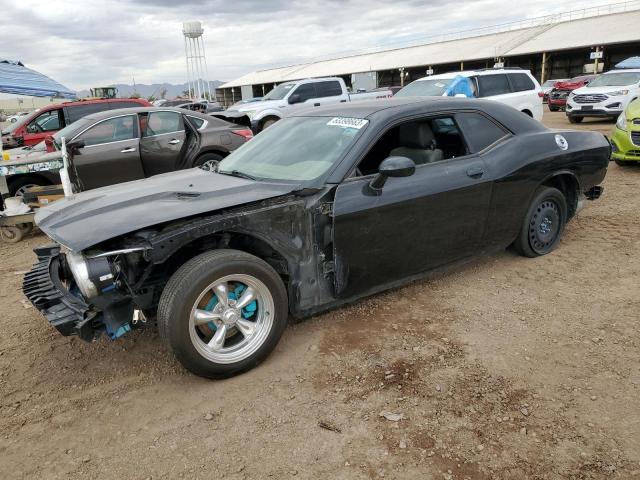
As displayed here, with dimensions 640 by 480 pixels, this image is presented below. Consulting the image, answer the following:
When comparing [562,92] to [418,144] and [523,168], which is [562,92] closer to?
[523,168]

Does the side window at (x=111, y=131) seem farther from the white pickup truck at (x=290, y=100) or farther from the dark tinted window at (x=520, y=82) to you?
the dark tinted window at (x=520, y=82)

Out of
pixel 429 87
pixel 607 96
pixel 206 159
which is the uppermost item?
pixel 429 87

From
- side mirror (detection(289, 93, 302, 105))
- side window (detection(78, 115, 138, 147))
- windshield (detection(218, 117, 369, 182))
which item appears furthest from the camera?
side mirror (detection(289, 93, 302, 105))

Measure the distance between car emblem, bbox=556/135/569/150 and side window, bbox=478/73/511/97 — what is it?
22.9ft

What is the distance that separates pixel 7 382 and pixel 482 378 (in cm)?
296

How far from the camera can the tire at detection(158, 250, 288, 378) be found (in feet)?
8.98

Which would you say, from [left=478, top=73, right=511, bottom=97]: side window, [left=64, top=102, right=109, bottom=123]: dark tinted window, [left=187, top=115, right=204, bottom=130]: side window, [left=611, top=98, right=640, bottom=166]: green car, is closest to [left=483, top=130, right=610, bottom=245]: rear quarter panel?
[left=611, top=98, right=640, bottom=166]: green car

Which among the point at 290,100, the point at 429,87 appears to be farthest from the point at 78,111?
the point at 429,87

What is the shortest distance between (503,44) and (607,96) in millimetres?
23756

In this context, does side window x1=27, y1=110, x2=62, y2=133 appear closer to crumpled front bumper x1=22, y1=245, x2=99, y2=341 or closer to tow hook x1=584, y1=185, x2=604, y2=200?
crumpled front bumper x1=22, y1=245, x2=99, y2=341

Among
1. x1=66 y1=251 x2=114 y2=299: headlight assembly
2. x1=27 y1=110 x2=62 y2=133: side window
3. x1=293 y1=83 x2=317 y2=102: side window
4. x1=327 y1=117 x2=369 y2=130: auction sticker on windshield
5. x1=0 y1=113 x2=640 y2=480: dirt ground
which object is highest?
x1=293 y1=83 x2=317 y2=102: side window

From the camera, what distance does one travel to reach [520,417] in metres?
2.56

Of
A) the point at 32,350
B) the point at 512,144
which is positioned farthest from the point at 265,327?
the point at 512,144

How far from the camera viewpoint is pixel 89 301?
2750 millimetres
